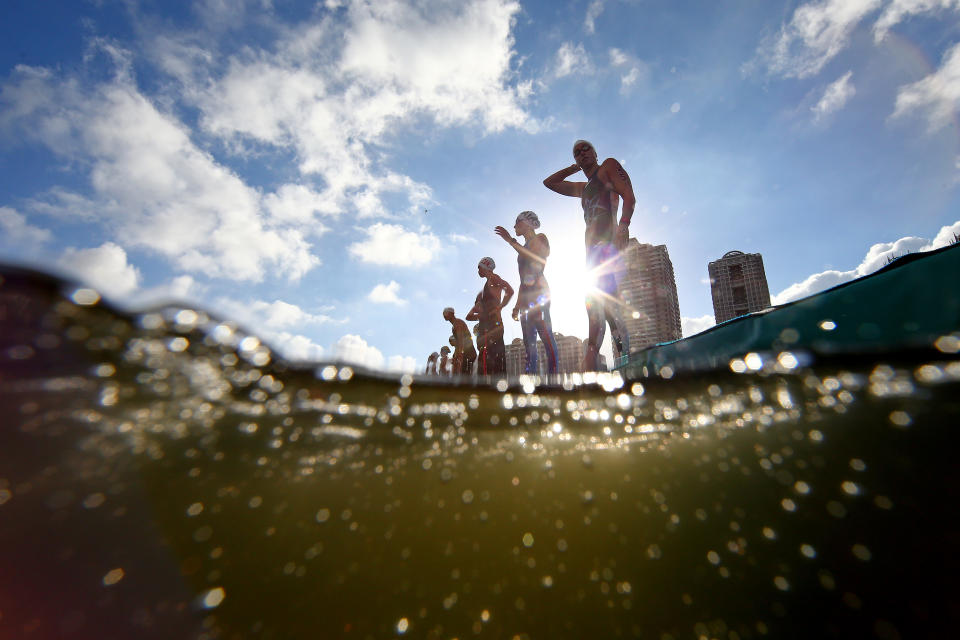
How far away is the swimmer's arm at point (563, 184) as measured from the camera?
20.8 feet

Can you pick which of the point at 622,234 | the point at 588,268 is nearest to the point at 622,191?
the point at 622,234

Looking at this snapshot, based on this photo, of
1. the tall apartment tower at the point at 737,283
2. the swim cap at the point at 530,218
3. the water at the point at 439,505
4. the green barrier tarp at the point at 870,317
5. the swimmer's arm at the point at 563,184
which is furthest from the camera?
the tall apartment tower at the point at 737,283

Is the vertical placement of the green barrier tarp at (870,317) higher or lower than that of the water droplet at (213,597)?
higher

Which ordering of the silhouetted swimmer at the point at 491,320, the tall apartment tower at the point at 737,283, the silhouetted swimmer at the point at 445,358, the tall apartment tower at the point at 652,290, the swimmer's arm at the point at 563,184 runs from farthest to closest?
1. the tall apartment tower at the point at 652,290
2. the tall apartment tower at the point at 737,283
3. the silhouetted swimmer at the point at 445,358
4. the silhouetted swimmer at the point at 491,320
5. the swimmer's arm at the point at 563,184

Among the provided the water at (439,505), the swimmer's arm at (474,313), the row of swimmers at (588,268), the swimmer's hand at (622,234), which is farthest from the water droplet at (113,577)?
the swimmer's arm at (474,313)

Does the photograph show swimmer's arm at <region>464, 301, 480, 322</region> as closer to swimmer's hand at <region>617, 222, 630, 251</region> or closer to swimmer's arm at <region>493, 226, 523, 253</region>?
swimmer's arm at <region>493, 226, 523, 253</region>

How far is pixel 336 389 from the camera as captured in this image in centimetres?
213

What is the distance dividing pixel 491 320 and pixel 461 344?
2699 millimetres

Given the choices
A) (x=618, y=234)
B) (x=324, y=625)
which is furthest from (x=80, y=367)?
(x=618, y=234)

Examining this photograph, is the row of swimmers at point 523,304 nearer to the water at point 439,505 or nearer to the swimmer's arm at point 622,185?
the swimmer's arm at point 622,185

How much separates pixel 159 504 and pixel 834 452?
298 cm

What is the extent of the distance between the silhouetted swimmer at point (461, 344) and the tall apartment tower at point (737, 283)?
69.4 feet

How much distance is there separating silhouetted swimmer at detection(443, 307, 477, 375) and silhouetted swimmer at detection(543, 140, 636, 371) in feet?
19.0

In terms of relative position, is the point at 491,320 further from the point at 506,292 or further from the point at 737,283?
the point at 737,283
